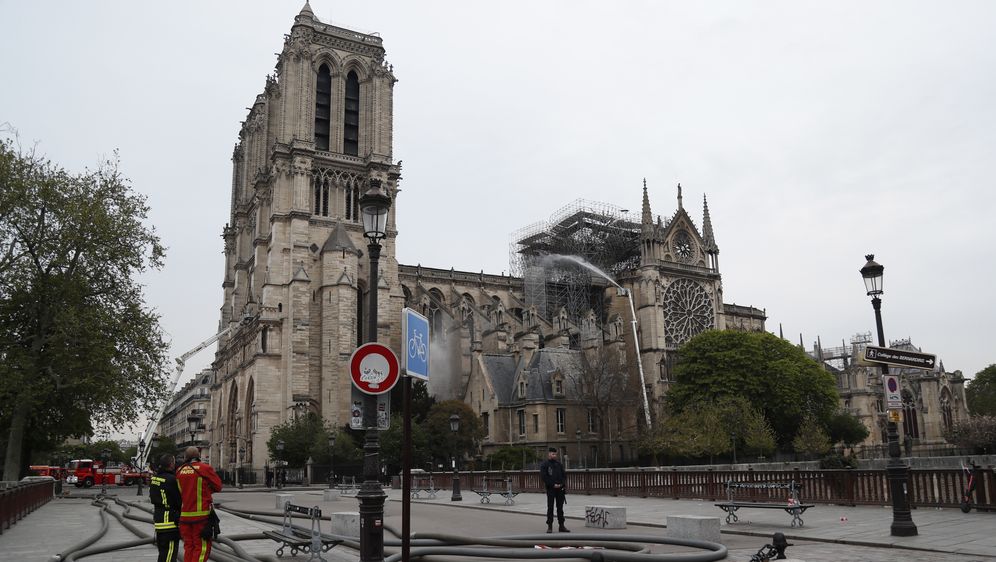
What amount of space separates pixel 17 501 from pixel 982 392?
102 m

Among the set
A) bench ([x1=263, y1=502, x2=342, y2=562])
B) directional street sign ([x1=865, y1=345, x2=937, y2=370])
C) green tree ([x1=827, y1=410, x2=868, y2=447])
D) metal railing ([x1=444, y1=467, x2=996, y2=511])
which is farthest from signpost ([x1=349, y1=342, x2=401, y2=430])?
green tree ([x1=827, y1=410, x2=868, y2=447])

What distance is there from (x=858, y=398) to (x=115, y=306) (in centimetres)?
7210

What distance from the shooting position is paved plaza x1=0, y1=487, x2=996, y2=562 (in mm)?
11242

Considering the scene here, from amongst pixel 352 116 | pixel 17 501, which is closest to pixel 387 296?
pixel 352 116

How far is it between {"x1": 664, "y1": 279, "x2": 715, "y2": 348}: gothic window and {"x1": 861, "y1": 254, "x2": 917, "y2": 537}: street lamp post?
56461 millimetres

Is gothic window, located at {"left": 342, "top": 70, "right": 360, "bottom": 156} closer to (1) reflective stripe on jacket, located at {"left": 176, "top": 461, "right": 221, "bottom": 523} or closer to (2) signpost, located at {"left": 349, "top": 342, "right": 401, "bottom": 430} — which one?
(1) reflective stripe on jacket, located at {"left": 176, "top": 461, "right": 221, "bottom": 523}

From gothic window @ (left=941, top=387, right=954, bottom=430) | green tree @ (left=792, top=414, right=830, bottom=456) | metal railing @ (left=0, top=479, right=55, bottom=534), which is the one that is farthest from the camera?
gothic window @ (left=941, top=387, right=954, bottom=430)

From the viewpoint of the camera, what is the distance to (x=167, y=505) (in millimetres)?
9258

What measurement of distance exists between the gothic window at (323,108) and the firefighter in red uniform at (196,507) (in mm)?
59545

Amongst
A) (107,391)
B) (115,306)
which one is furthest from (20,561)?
(115,306)

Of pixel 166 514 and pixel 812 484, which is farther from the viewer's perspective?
pixel 812 484

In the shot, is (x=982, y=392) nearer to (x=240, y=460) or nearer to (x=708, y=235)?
(x=708, y=235)

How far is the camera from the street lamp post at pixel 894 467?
40.8 ft

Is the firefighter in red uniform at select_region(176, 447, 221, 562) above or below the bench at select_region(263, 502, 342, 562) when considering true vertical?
above
